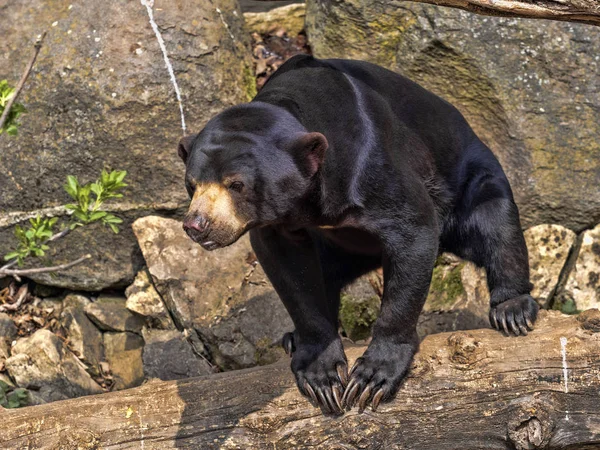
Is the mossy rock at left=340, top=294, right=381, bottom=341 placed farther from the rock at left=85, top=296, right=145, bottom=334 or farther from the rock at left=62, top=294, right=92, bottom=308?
the rock at left=62, top=294, right=92, bottom=308

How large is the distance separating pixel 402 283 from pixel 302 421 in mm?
840

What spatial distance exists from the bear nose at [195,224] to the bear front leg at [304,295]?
841mm

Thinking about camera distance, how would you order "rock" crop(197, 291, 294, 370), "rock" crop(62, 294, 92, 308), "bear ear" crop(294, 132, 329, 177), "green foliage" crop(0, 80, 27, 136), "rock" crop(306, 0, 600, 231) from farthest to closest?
1. "rock" crop(62, 294, 92, 308)
2. "rock" crop(306, 0, 600, 231)
3. "rock" crop(197, 291, 294, 370)
4. "green foliage" crop(0, 80, 27, 136)
5. "bear ear" crop(294, 132, 329, 177)

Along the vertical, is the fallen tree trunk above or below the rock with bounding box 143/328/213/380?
above

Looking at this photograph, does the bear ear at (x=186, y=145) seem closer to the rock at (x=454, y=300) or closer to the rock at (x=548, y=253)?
the rock at (x=454, y=300)

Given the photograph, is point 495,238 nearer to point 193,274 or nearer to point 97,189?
point 97,189

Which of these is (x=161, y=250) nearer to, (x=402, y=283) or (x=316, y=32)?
(x=316, y=32)

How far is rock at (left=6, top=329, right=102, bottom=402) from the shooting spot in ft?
21.8

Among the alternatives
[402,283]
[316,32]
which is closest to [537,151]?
[316,32]

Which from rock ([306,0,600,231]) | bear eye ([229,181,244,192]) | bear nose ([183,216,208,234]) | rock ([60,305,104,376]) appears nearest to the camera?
bear nose ([183,216,208,234])

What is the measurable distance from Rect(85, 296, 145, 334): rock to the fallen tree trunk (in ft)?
7.55

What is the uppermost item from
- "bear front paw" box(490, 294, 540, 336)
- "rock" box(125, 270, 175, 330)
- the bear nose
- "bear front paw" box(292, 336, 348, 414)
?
the bear nose

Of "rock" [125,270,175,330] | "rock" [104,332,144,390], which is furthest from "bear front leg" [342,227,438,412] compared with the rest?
"rock" [104,332,144,390]

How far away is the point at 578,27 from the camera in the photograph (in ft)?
22.2
